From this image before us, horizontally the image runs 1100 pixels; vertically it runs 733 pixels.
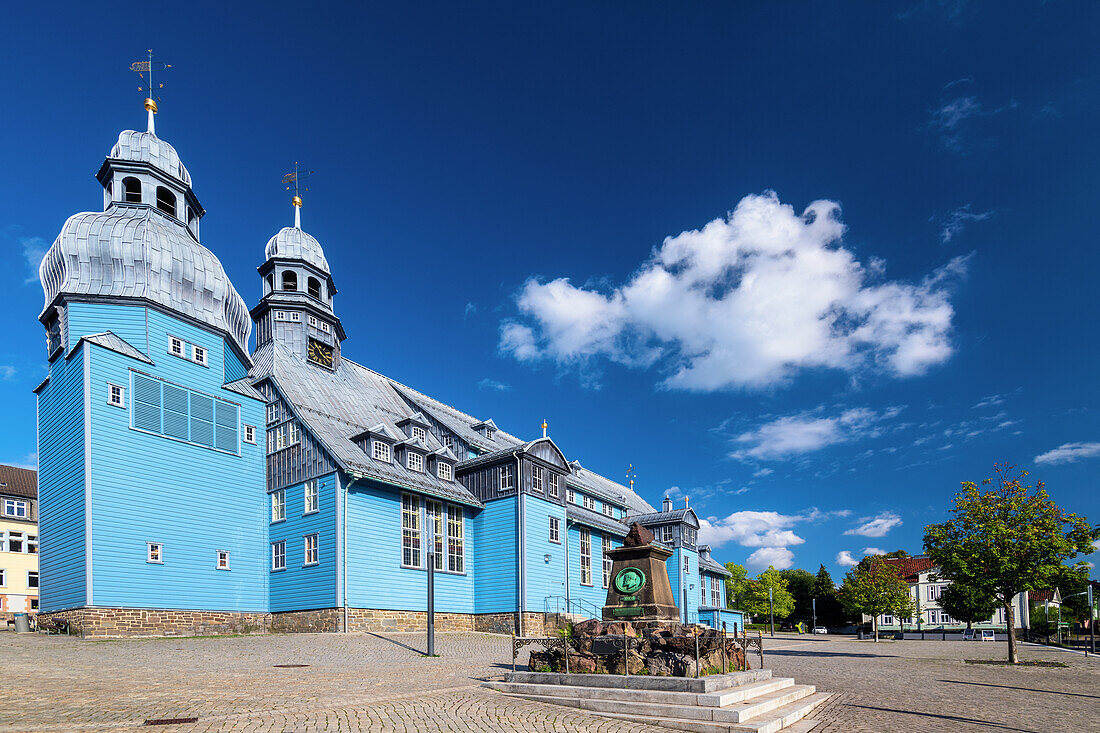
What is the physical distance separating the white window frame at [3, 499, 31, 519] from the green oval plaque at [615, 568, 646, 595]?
45484 mm

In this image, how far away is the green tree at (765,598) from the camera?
75.4m

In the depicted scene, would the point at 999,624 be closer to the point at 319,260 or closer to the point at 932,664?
the point at 932,664

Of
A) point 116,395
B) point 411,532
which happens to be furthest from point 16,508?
point 411,532

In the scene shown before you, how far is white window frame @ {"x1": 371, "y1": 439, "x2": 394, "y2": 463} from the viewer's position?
32.3m

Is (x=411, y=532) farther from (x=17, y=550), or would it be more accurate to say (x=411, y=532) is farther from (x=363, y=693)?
(x=17, y=550)

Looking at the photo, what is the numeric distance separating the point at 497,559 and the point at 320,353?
Result: 48.6 feet

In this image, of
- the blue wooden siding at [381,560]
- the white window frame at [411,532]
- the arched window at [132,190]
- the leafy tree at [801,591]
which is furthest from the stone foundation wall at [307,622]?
the leafy tree at [801,591]

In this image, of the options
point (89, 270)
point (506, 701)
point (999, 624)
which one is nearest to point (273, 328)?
point (89, 270)

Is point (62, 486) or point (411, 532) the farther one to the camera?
point (411, 532)

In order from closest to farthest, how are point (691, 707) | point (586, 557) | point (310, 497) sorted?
1. point (691, 707)
2. point (310, 497)
3. point (586, 557)

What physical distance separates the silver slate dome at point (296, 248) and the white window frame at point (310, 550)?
16727 mm

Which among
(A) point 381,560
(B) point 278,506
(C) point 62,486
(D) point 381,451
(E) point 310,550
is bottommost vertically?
(A) point 381,560

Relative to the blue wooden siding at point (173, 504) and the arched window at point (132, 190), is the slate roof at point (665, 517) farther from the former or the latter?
the arched window at point (132, 190)

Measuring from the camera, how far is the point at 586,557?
40781 millimetres
